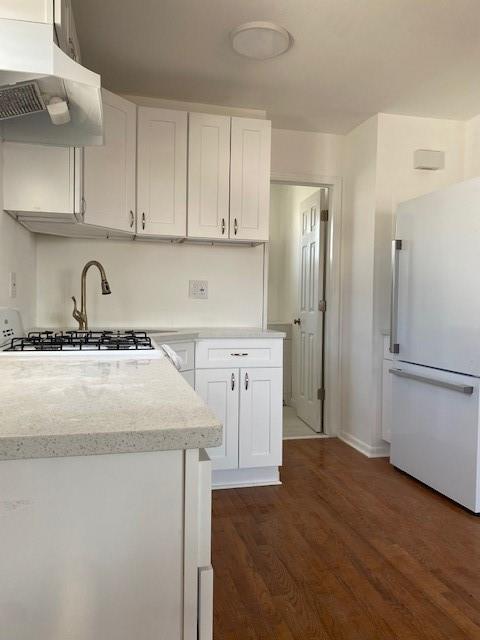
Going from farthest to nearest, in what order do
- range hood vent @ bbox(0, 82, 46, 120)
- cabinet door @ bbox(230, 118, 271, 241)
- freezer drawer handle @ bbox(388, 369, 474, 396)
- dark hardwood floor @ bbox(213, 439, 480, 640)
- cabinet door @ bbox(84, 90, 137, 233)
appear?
cabinet door @ bbox(230, 118, 271, 241) < cabinet door @ bbox(84, 90, 137, 233) < freezer drawer handle @ bbox(388, 369, 474, 396) < dark hardwood floor @ bbox(213, 439, 480, 640) < range hood vent @ bbox(0, 82, 46, 120)

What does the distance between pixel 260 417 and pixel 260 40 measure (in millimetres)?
1960

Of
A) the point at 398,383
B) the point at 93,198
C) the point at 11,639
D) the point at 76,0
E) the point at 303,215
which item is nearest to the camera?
the point at 11,639

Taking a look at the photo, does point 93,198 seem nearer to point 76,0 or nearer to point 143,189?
point 143,189

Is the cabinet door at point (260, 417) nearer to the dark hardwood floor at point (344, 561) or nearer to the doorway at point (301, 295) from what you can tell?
the dark hardwood floor at point (344, 561)

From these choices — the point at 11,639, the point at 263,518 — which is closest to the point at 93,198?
the point at 263,518

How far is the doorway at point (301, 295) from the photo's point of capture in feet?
13.2

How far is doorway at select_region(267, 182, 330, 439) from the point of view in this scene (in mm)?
4027

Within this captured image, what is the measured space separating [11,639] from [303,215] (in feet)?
13.6

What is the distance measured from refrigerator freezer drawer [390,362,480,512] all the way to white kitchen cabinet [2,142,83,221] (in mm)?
2034

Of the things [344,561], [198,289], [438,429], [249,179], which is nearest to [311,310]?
[198,289]

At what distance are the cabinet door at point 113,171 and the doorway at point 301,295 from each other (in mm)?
1269

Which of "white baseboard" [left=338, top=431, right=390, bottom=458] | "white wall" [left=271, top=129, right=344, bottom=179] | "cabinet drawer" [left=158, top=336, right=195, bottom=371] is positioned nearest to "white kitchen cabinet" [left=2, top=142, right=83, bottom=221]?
"cabinet drawer" [left=158, top=336, right=195, bottom=371]

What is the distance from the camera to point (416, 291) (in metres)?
2.83

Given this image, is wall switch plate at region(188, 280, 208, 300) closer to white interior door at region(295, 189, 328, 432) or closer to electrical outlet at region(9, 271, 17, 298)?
white interior door at region(295, 189, 328, 432)
